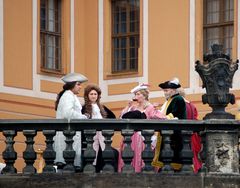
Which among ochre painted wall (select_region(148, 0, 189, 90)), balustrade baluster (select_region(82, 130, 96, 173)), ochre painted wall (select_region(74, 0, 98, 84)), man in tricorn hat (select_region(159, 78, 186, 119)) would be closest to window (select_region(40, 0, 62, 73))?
ochre painted wall (select_region(74, 0, 98, 84))

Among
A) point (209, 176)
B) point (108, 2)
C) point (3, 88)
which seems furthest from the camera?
point (108, 2)

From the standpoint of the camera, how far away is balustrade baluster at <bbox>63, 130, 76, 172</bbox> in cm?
2275

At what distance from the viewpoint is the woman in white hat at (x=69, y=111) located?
23.0 metres

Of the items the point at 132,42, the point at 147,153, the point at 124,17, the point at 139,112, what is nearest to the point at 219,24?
the point at 132,42

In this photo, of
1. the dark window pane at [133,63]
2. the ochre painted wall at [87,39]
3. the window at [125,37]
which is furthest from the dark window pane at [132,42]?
the ochre painted wall at [87,39]

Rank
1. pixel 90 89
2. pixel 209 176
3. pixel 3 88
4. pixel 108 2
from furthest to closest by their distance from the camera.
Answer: pixel 108 2 < pixel 3 88 < pixel 90 89 < pixel 209 176

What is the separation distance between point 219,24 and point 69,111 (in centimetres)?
1458

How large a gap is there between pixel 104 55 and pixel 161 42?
1.72m

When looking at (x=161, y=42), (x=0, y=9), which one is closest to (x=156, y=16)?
(x=161, y=42)

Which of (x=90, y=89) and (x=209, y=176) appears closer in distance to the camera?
(x=209, y=176)

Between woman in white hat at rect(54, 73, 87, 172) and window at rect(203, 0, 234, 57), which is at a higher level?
window at rect(203, 0, 234, 57)

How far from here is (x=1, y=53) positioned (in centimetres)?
3769

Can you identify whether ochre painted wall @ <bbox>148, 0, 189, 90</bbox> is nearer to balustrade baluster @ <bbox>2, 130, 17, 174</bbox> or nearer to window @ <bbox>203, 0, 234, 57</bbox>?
window @ <bbox>203, 0, 234, 57</bbox>

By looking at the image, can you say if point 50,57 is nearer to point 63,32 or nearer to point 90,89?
point 63,32
